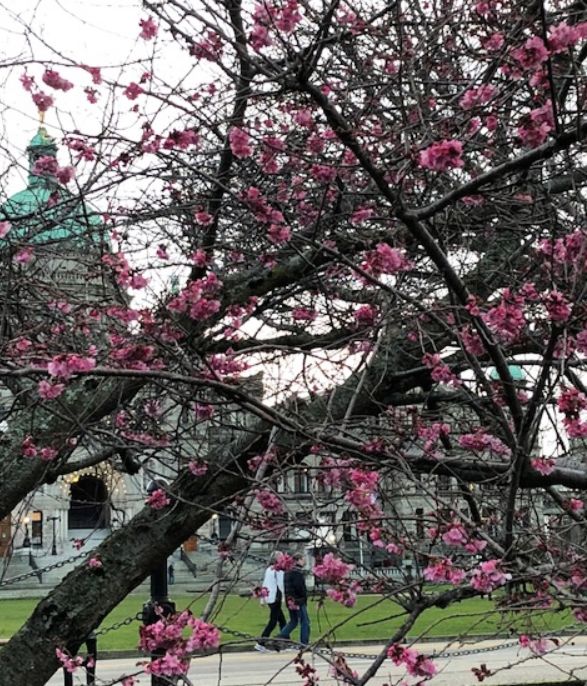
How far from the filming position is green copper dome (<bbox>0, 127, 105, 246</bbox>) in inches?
193

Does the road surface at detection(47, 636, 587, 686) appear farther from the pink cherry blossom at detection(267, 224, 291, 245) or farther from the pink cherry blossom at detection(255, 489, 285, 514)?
the pink cherry blossom at detection(267, 224, 291, 245)

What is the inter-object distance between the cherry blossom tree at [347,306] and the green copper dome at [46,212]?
61mm

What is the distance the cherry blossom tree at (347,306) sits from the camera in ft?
10.0

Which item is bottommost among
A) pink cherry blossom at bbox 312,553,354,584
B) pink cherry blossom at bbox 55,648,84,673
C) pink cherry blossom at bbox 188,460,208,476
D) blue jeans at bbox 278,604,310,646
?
blue jeans at bbox 278,604,310,646

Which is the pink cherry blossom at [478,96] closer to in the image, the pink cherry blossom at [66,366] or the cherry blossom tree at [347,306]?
the cherry blossom tree at [347,306]

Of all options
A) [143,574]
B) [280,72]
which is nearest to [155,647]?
[143,574]

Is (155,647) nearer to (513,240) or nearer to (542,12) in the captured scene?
(542,12)

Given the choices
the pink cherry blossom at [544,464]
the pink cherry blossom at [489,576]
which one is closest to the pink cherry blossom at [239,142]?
the pink cherry blossom at [544,464]

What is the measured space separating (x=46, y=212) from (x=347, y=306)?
2.04m

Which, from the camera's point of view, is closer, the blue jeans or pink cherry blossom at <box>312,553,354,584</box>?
pink cherry blossom at <box>312,553,354,584</box>

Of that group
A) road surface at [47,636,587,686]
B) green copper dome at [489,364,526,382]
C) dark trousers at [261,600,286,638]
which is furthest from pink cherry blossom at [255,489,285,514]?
dark trousers at [261,600,286,638]

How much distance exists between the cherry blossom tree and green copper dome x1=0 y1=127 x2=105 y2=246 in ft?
0.20

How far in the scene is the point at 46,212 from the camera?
5305 mm

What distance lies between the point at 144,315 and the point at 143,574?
1365 millimetres
